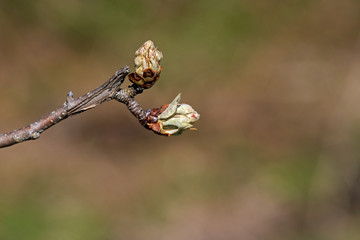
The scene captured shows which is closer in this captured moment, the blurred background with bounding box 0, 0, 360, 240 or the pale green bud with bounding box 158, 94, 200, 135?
the pale green bud with bounding box 158, 94, 200, 135

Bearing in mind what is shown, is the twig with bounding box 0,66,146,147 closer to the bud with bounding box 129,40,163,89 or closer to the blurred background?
the bud with bounding box 129,40,163,89

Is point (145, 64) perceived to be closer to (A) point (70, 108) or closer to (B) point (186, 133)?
(A) point (70, 108)

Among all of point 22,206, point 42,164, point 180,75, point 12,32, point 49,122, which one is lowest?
point 49,122

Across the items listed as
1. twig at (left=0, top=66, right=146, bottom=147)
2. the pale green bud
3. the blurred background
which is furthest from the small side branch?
the blurred background

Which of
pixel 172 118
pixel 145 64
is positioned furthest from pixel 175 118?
pixel 145 64

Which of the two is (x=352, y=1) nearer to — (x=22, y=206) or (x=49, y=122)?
(x=22, y=206)

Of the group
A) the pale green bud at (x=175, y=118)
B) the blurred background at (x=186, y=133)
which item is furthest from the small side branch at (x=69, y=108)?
the blurred background at (x=186, y=133)

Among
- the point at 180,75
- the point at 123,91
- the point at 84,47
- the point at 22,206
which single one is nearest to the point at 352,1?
the point at 180,75
